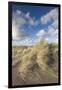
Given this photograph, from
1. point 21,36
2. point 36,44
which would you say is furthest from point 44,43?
point 21,36

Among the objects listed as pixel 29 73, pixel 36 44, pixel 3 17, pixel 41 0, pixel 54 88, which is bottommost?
pixel 54 88

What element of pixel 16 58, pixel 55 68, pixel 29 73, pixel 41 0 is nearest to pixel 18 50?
pixel 16 58

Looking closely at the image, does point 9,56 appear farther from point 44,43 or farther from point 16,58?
point 44,43

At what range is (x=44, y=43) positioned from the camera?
2.47 metres

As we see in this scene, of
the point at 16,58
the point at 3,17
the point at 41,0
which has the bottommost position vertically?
the point at 16,58

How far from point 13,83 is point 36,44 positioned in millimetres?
519

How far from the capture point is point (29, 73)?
7.91 feet

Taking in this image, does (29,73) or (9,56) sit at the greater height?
(9,56)

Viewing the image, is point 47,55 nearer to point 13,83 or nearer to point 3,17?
point 13,83

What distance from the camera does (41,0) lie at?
97.0 inches

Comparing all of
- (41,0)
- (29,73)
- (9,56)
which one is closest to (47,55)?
(29,73)

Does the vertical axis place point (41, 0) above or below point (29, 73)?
above

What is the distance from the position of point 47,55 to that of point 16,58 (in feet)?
1.23

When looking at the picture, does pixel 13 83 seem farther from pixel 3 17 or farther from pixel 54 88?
pixel 3 17
